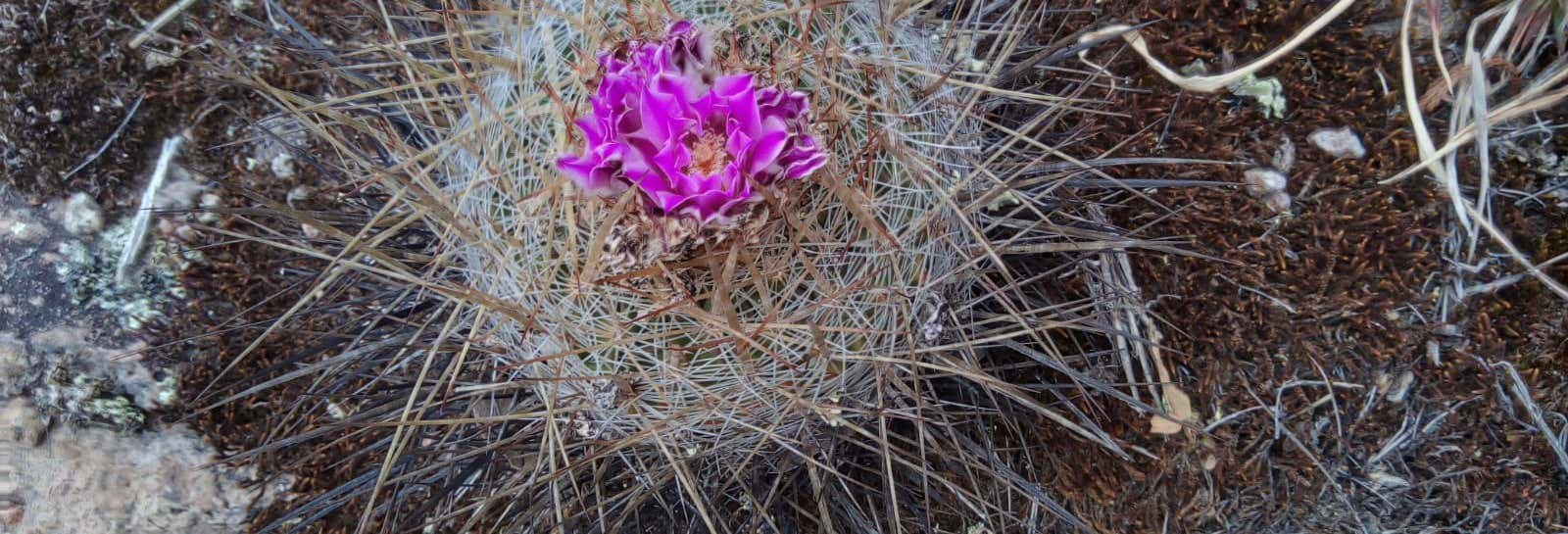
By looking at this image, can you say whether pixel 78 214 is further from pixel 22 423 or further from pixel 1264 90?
pixel 1264 90

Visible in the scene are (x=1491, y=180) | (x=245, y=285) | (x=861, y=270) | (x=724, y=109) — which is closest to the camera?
(x=724, y=109)

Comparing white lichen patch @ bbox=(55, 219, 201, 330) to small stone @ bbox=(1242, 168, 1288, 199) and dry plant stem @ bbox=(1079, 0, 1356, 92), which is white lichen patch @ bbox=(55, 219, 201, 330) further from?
small stone @ bbox=(1242, 168, 1288, 199)

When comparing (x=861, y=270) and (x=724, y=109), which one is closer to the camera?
(x=724, y=109)

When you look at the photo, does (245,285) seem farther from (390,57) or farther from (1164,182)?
(1164,182)

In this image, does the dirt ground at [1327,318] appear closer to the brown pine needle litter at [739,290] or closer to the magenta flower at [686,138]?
the brown pine needle litter at [739,290]

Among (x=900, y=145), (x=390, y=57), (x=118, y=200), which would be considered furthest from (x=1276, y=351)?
(x=118, y=200)

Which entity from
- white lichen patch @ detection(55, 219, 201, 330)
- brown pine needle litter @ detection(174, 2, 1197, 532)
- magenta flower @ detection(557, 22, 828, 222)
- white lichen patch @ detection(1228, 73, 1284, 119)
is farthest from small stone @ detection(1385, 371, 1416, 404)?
white lichen patch @ detection(55, 219, 201, 330)
